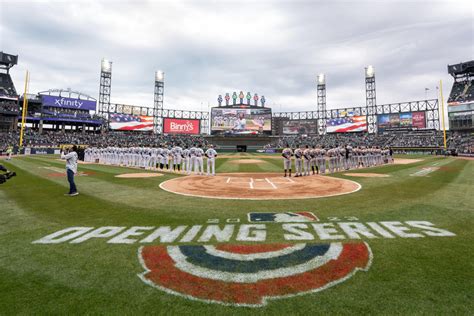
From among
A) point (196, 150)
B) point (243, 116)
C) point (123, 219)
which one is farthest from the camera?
point (243, 116)

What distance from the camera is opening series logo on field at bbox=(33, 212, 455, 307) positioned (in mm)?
3084

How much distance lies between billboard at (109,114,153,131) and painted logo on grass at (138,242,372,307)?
77407 millimetres

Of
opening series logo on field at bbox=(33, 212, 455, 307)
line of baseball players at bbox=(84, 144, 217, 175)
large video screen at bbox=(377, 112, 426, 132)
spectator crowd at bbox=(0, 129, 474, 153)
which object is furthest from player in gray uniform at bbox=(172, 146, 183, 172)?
large video screen at bbox=(377, 112, 426, 132)

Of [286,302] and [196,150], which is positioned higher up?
[196,150]

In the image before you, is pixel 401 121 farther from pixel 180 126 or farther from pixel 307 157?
pixel 307 157

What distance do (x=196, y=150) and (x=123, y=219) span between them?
1168cm

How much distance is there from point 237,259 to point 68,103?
84.4 meters

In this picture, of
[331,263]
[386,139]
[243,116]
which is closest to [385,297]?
[331,263]

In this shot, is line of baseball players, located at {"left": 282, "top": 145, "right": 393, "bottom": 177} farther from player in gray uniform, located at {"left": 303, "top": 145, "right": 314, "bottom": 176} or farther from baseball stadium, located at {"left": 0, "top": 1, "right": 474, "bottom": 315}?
baseball stadium, located at {"left": 0, "top": 1, "right": 474, "bottom": 315}

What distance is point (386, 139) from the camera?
219 feet

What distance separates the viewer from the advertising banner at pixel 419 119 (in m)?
65.6

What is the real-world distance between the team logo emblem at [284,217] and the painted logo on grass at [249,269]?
154cm

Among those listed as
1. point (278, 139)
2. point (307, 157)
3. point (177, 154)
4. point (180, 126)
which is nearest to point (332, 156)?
point (307, 157)

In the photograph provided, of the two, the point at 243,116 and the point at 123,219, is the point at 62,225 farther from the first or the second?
the point at 243,116
